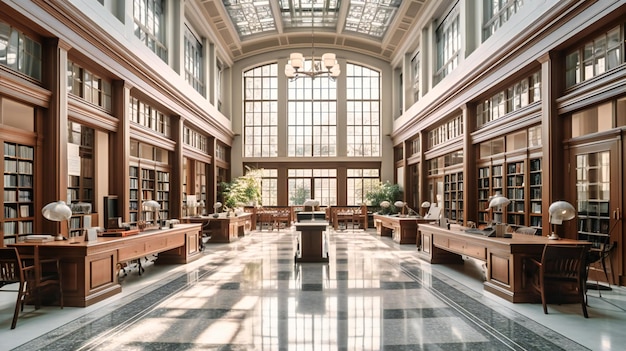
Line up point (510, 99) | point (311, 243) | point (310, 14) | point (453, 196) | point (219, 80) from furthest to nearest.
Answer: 1. point (219, 80)
2. point (310, 14)
3. point (453, 196)
4. point (510, 99)
5. point (311, 243)

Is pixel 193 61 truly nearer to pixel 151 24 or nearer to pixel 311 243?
pixel 151 24

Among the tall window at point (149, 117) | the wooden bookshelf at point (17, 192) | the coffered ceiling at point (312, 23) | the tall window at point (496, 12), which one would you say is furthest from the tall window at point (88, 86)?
the tall window at point (496, 12)

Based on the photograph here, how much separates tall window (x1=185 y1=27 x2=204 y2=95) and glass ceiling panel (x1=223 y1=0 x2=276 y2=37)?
72.1 inches

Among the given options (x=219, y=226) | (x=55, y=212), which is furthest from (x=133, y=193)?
(x=55, y=212)

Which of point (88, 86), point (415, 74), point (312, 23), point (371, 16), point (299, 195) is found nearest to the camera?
point (88, 86)

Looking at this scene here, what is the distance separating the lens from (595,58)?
22.8 ft

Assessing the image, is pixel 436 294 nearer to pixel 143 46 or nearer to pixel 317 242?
pixel 317 242

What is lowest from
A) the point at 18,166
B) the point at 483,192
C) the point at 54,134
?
the point at 483,192

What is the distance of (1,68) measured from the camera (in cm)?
612

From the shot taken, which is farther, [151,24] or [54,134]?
[151,24]

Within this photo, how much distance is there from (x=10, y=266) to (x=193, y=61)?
40.3 ft

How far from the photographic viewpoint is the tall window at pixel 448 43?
1351 centimetres

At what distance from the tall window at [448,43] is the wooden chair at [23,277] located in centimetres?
1183

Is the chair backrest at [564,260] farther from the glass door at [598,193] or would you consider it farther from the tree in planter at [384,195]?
the tree in planter at [384,195]
